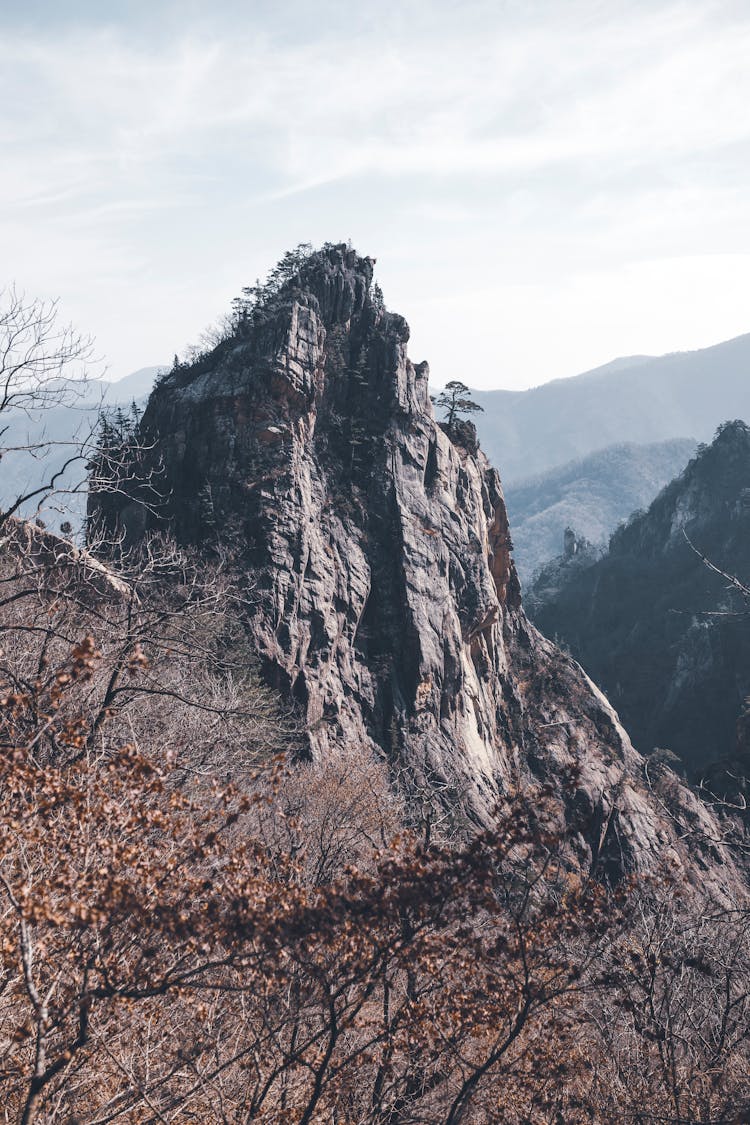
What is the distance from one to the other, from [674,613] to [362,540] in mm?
53965

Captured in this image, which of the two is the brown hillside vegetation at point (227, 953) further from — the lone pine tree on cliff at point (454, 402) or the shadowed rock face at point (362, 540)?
the lone pine tree on cliff at point (454, 402)

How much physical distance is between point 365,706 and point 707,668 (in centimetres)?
6627

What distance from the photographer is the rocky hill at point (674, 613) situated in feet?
288

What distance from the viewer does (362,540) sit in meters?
45.6

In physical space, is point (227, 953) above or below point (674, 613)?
above

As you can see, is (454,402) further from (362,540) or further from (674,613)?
(674,613)

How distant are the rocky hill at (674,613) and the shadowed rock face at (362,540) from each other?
3756 centimetres

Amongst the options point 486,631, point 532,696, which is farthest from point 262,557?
point 532,696

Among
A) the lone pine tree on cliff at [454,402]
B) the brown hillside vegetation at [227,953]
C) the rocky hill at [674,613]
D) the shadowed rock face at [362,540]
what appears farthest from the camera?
the rocky hill at [674,613]


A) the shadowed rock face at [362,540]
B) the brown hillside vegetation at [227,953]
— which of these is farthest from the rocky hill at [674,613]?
the brown hillside vegetation at [227,953]

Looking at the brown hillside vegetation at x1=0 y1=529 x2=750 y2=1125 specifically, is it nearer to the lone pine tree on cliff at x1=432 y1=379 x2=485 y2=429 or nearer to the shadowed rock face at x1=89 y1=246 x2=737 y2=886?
the shadowed rock face at x1=89 y1=246 x2=737 y2=886

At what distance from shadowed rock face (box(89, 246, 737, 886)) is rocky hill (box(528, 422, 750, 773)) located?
37.6 metres

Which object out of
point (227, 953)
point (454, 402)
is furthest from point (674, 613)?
point (227, 953)

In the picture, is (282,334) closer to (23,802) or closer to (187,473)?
(187,473)
